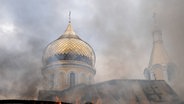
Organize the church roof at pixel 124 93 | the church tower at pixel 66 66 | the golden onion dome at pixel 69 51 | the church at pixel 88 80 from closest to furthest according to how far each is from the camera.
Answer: the church roof at pixel 124 93 → the church at pixel 88 80 → the church tower at pixel 66 66 → the golden onion dome at pixel 69 51

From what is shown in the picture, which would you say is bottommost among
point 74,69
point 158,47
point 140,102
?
point 140,102

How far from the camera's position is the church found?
2447cm

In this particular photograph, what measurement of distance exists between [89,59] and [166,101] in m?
→ 9.88

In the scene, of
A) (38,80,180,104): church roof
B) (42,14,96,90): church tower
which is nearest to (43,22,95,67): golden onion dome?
(42,14,96,90): church tower

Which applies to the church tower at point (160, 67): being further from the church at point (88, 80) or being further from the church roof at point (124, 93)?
the church roof at point (124, 93)

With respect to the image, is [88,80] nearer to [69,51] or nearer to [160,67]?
[69,51]

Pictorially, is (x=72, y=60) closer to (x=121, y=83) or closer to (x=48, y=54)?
(x=48, y=54)

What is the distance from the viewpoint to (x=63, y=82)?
3145cm

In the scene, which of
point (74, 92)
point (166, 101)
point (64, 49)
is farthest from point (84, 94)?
point (64, 49)

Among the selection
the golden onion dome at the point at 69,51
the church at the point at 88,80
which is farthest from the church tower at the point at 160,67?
the golden onion dome at the point at 69,51

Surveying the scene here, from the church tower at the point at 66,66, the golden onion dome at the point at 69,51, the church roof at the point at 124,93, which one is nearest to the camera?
the church roof at the point at 124,93

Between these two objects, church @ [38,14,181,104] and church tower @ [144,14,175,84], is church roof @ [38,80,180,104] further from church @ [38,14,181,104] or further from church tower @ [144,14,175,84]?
church tower @ [144,14,175,84]

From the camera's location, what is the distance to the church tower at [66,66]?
31578 millimetres

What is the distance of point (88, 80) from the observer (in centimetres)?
3177
